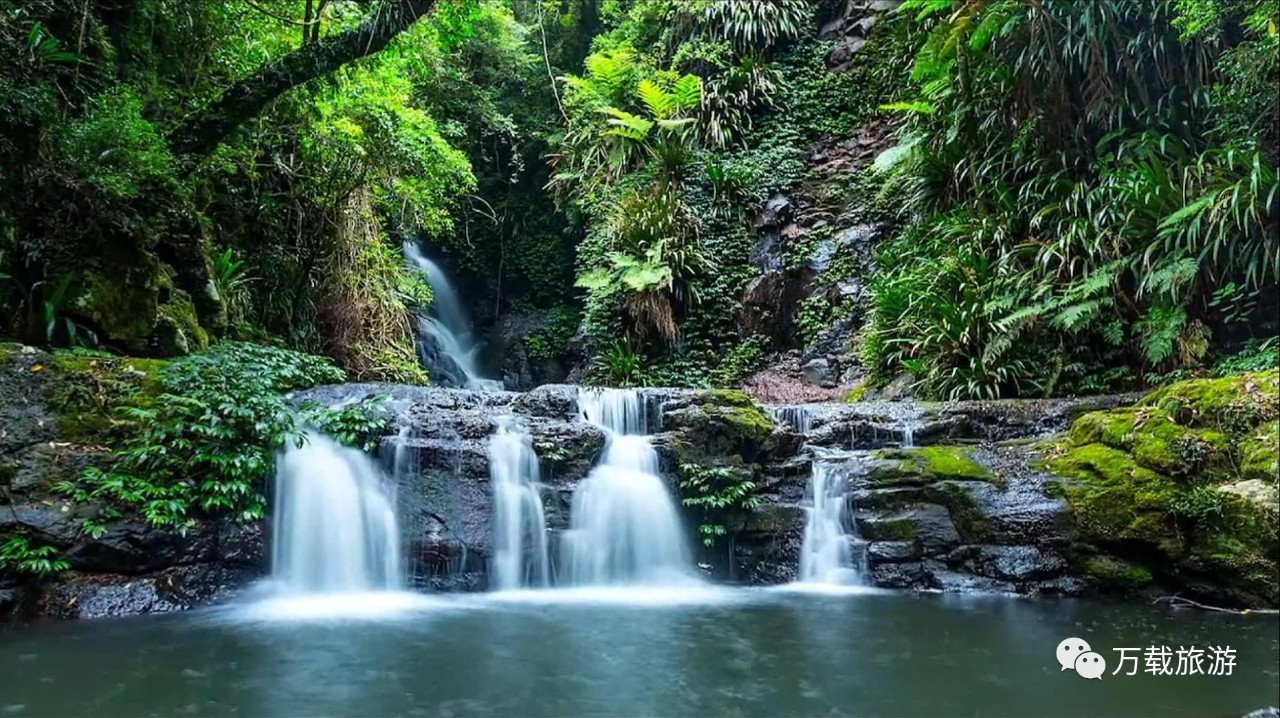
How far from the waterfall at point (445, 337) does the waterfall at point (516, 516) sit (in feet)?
16.5

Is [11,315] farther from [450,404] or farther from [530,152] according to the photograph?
[530,152]

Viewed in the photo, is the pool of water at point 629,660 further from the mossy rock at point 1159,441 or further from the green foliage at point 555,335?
the green foliage at point 555,335

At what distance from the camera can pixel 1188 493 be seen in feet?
16.1

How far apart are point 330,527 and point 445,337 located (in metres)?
7.73

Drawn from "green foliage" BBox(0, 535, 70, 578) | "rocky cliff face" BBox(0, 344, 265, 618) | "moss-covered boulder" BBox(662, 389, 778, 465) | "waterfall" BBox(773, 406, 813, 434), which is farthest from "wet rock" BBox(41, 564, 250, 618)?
"waterfall" BBox(773, 406, 813, 434)

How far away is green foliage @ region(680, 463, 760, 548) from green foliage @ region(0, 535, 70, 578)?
168 inches

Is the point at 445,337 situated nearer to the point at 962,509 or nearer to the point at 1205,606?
the point at 962,509

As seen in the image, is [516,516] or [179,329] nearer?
[516,516]

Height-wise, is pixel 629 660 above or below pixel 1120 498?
below

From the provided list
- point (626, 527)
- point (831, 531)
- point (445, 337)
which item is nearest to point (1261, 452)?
point (831, 531)

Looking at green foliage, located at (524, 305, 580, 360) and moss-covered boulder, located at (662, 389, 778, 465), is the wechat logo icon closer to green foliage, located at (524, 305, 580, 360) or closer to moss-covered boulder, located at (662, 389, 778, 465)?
moss-covered boulder, located at (662, 389, 778, 465)

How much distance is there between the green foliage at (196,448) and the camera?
16.5 ft

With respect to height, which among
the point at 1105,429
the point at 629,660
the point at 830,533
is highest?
the point at 1105,429

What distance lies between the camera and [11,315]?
6090mm
